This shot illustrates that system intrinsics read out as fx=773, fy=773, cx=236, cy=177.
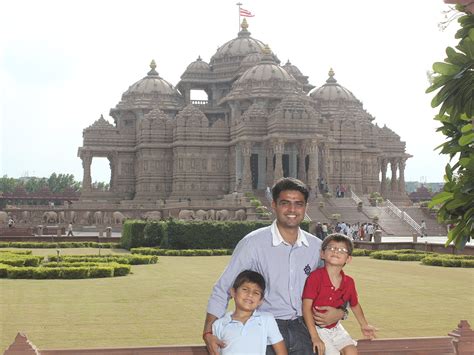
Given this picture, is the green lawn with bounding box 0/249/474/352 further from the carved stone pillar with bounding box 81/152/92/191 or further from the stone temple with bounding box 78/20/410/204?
the carved stone pillar with bounding box 81/152/92/191

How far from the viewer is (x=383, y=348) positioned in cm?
861

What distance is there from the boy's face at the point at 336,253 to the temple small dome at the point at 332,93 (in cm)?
7130

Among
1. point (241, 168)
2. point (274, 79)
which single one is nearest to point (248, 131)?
point (241, 168)

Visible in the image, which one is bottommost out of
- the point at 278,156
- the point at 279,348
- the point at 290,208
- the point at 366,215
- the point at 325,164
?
the point at 279,348

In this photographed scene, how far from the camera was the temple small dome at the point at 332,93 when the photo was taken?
7756cm

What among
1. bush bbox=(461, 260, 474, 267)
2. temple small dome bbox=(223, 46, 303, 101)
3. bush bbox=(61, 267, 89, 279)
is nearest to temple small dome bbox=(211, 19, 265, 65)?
temple small dome bbox=(223, 46, 303, 101)

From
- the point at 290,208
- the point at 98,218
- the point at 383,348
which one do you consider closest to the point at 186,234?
the point at 98,218

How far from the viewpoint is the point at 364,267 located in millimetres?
26141

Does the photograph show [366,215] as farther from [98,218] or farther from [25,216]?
[25,216]

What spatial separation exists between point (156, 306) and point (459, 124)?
10.4 m

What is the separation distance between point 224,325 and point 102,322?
7140 millimetres

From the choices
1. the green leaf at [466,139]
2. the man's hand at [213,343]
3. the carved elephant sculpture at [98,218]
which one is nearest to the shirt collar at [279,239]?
the man's hand at [213,343]

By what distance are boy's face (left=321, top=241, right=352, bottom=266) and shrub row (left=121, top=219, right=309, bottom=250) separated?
28.7 m

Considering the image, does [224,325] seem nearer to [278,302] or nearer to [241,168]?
[278,302]
